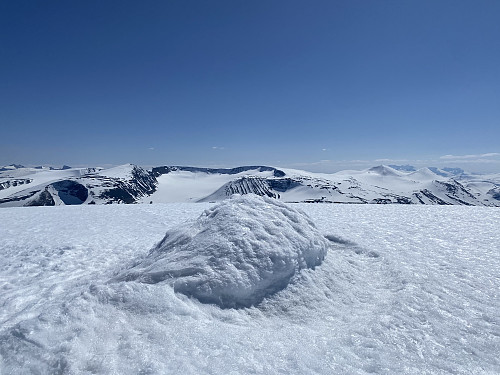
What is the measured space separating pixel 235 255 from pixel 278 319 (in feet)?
6.08

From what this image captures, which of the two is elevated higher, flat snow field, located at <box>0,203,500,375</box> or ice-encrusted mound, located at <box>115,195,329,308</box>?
ice-encrusted mound, located at <box>115,195,329,308</box>

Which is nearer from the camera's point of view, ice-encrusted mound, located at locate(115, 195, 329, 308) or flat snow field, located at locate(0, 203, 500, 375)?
flat snow field, located at locate(0, 203, 500, 375)

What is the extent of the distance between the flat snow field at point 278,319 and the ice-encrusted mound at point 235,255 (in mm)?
291

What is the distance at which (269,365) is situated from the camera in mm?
4551

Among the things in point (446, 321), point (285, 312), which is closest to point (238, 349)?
point (285, 312)

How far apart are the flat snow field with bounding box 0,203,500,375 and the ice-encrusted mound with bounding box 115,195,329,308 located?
0.29m

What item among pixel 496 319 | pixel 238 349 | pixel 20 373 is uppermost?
pixel 20 373

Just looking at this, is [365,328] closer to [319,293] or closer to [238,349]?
[319,293]

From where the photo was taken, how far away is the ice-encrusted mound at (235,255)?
6.53 meters

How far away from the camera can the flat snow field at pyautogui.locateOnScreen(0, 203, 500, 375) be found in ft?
14.4

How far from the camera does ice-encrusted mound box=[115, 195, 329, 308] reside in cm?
653

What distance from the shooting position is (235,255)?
727cm

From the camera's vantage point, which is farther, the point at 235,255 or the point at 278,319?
the point at 235,255

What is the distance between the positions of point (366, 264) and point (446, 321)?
3676mm
